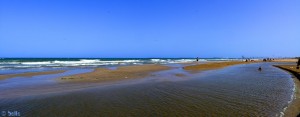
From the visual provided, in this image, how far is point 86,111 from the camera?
628 cm

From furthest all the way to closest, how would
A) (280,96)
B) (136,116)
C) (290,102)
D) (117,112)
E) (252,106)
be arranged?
(280,96) < (290,102) < (252,106) < (117,112) < (136,116)

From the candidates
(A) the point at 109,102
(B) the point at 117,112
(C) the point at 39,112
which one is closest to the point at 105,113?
(B) the point at 117,112

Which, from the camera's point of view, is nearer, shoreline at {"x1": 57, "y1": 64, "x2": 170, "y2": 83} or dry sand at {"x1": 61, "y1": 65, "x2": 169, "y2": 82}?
shoreline at {"x1": 57, "y1": 64, "x2": 170, "y2": 83}

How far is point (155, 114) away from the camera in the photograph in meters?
5.92

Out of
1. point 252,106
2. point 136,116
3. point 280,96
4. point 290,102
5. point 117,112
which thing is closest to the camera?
point 136,116

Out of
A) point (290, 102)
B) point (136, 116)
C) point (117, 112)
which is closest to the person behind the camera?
point (136, 116)

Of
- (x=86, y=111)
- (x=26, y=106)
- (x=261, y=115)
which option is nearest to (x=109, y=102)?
(x=86, y=111)

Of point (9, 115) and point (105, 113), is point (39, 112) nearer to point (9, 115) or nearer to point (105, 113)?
point (9, 115)

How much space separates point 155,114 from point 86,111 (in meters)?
2.19

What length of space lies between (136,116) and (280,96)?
6.47m

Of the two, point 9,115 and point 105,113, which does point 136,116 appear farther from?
point 9,115

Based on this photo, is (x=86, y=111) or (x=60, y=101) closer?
(x=86, y=111)

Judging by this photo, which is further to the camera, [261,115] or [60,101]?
[60,101]

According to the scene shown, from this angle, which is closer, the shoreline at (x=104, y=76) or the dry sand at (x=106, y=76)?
the shoreline at (x=104, y=76)
